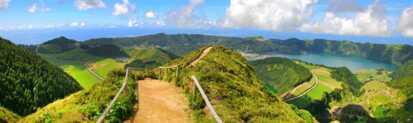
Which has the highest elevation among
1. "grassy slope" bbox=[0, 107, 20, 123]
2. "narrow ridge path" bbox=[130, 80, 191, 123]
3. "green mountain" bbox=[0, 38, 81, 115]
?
"narrow ridge path" bbox=[130, 80, 191, 123]

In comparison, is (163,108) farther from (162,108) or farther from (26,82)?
(26,82)

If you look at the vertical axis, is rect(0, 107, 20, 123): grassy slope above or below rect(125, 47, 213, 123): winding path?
below

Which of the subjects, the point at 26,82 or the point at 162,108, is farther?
the point at 26,82

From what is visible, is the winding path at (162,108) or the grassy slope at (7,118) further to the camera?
the grassy slope at (7,118)

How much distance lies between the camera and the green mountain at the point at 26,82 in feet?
455

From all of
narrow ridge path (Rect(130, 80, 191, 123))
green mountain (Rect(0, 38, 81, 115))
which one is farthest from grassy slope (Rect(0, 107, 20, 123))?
green mountain (Rect(0, 38, 81, 115))

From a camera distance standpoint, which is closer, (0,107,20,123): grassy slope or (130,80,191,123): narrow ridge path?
(130,80,191,123): narrow ridge path

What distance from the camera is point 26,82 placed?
157250mm

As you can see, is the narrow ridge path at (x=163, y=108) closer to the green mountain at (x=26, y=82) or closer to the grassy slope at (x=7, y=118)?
the grassy slope at (x=7, y=118)

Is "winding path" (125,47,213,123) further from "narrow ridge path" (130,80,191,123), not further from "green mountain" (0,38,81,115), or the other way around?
"green mountain" (0,38,81,115)

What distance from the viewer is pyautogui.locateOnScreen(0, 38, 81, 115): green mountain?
455ft

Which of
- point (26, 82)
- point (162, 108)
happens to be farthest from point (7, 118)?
point (26, 82)

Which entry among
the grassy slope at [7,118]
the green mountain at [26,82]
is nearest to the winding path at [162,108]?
the grassy slope at [7,118]

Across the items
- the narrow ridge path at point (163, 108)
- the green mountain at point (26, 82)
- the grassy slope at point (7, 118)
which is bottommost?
the green mountain at point (26, 82)
